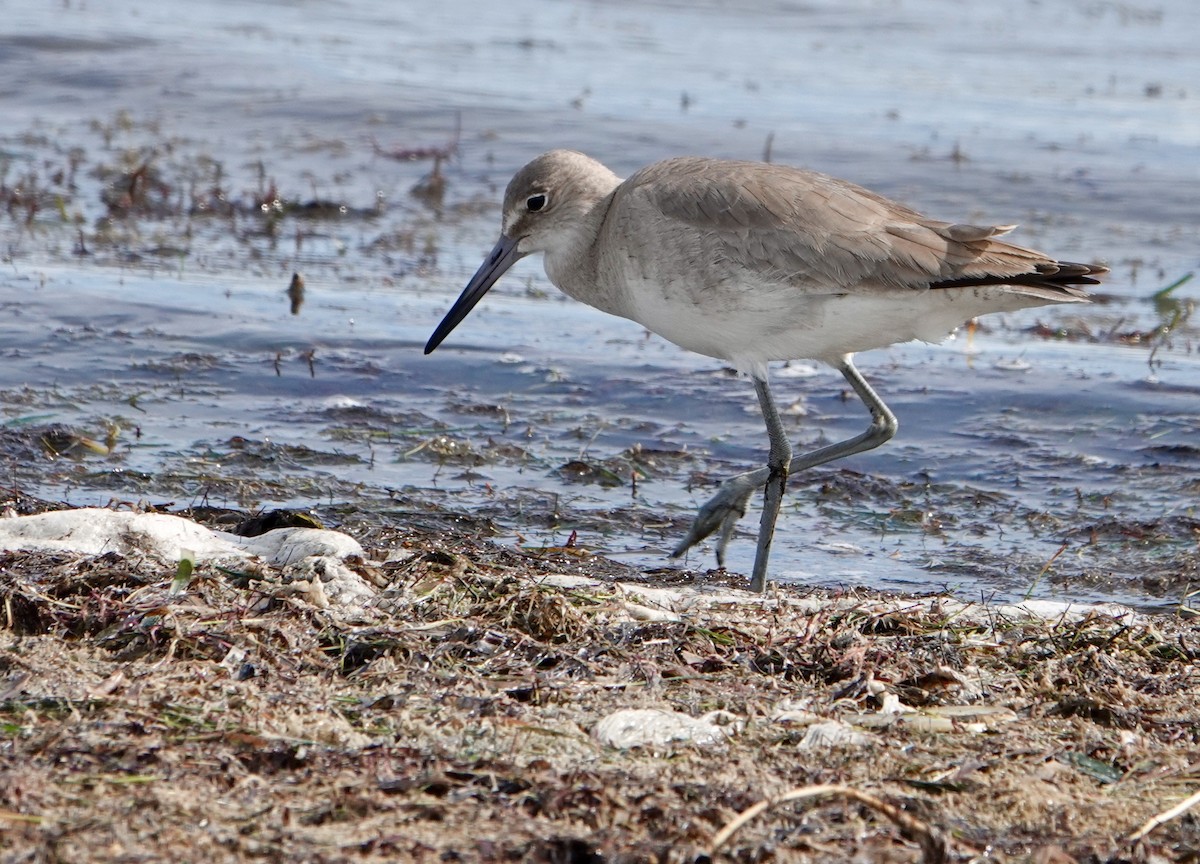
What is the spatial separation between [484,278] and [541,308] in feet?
8.49

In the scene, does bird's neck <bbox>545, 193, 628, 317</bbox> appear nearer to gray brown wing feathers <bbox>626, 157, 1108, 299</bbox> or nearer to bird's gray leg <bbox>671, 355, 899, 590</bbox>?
gray brown wing feathers <bbox>626, 157, 1108, 299</bbox>

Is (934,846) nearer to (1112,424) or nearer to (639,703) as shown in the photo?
(639,703)

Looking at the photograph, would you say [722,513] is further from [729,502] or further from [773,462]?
[773,462]

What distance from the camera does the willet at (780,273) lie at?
5.16 metres

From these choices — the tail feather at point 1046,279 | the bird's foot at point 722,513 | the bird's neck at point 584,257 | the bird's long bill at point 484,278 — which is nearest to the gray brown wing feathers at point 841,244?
the tail feather at point 1046,279

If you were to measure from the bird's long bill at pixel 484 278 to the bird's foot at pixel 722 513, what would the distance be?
1.35 metres

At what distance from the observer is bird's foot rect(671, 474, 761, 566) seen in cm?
544

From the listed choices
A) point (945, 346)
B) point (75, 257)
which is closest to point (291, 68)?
point (75, 257)

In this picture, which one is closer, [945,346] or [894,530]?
[894,530]

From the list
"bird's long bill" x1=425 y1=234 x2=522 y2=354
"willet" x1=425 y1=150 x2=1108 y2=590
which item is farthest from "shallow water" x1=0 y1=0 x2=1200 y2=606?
"willet" x1=425 y1=150 x2=1108 y2=590

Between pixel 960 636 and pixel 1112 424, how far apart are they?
344cm

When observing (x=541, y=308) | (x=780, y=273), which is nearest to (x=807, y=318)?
(x=780, y=273)

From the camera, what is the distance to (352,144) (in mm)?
12562

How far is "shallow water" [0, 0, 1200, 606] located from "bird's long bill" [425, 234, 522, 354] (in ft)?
1.65
